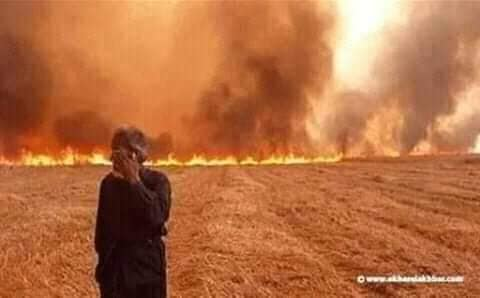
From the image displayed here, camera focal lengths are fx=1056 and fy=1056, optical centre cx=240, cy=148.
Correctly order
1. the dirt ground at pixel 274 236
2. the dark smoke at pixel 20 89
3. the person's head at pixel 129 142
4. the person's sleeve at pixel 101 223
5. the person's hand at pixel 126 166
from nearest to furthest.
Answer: the person's hand at pixel 126 166 → the person's head at pixel 129 142 → the person's sleeve at pixel 101 223 → the dirt ground at pixel 274 236 → the dark smoke at pixel 20 89

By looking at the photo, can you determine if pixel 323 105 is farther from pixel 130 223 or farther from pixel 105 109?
pixel 130 223

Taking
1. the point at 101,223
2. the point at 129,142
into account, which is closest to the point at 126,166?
the point at 129,142

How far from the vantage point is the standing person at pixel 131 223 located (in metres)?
5.93

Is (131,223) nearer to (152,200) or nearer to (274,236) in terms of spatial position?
(152,200)

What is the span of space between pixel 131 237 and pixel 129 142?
0.56m

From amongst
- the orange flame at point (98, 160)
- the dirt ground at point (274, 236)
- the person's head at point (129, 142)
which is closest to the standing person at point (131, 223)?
the person's head at point (129, 142)

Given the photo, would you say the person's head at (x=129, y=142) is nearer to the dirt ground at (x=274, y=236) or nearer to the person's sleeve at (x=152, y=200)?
the person's sleeve at (x=152, y=200)

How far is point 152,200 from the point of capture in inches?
234

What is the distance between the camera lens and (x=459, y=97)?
1053 inches

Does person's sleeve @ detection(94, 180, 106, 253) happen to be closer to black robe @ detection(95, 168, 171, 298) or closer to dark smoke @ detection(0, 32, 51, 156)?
black robe @ detection(95, 168, 171, 298)

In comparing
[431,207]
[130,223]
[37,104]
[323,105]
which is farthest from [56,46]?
[130,223]

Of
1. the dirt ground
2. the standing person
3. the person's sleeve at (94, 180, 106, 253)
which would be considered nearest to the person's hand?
the standing person

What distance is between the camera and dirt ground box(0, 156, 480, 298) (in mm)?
10781

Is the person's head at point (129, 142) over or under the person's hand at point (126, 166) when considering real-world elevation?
over
